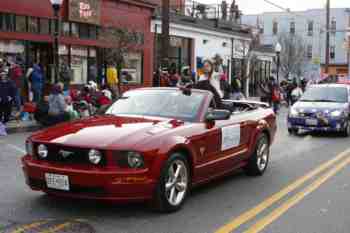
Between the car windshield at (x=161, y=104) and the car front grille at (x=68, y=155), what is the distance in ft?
4.95

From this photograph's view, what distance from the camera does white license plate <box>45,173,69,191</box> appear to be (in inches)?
218

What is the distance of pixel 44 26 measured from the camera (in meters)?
19.5

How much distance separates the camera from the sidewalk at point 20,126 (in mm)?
13809

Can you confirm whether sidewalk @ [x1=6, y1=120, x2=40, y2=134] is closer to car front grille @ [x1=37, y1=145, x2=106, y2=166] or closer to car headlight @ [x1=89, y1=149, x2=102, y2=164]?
car front grille @ [x1=37, y1=145, x2=106, y2=166]

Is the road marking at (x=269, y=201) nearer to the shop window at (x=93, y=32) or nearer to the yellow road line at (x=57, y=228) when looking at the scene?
the yellow road line at (x=57, y=228)

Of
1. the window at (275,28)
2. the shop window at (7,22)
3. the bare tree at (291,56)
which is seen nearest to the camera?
the shop window at (7,22)

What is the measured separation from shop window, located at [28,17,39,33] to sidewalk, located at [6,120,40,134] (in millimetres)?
5083

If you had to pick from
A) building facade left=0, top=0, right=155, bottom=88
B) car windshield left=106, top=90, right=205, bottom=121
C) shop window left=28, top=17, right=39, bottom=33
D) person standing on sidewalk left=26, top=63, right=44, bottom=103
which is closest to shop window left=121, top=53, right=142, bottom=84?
building facade left=0, top=0, right=155, bottom=88

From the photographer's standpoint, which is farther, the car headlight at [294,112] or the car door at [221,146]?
the car headlight at [294,112]

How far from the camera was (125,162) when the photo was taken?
5.54m

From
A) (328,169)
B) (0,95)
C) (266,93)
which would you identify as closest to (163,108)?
(328,169)

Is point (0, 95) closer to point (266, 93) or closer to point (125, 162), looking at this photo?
point (125, 162)

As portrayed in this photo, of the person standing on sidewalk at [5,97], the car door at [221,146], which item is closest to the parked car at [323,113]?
the car door at [221,146]

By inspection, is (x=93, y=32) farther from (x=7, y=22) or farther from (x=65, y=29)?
(x=7, y=22)
